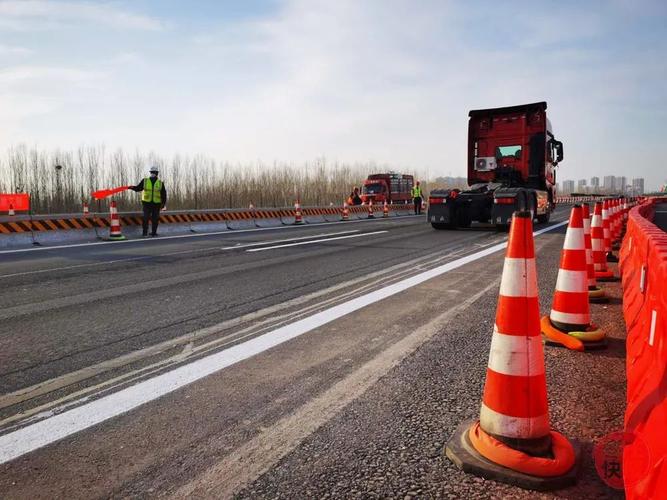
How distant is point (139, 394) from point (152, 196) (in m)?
A: 12.5

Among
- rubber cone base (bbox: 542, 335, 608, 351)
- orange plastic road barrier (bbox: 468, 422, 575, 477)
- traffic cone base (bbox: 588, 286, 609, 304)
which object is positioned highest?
traffic cone base (bbox: 588, 286, 609, 304)

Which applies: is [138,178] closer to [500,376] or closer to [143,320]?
[143,320]

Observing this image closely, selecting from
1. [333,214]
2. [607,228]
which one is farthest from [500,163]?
[333,214]

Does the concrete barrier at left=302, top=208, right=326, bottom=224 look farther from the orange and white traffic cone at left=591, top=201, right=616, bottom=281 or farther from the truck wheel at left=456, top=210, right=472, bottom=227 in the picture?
the orange and white traffic cone at left=591, top=201, right=616, bottom=281

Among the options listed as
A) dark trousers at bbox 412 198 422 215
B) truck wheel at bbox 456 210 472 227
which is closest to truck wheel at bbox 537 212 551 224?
truck wheel at bbox 456 210 472 227

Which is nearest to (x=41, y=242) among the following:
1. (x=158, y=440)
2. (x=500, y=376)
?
(x=158, y=440)

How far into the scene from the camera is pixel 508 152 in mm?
16547

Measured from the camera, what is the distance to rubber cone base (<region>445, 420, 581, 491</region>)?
211cm

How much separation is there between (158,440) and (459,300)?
3859 mm

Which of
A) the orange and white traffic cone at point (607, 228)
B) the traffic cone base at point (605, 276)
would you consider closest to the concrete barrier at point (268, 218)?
the orange and white traffic cone at point (607, 228)

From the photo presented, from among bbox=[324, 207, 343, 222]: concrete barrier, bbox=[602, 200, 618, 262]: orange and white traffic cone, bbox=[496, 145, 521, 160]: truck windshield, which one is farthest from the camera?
bbox=[324, 207, 343, 222]: concrete barrier

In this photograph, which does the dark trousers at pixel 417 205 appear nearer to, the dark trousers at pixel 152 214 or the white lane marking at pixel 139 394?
the dark trousers at pixel 152 214

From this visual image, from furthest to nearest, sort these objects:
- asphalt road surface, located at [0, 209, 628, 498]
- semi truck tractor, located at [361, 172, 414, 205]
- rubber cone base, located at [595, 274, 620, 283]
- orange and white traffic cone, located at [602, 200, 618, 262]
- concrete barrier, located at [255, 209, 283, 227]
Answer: semi truck tractor, located at [361, 172, 414, 205], concrete barrier, located at [255, 209, 283, 227], orange and white traffic cone, located at [602, 200, 618, 262], rubber cone base, located at [595, 274, 620, 283], asphalt road surface, located at [0, 209, 628, 498]

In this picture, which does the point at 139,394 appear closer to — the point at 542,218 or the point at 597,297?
the point at 597,297
